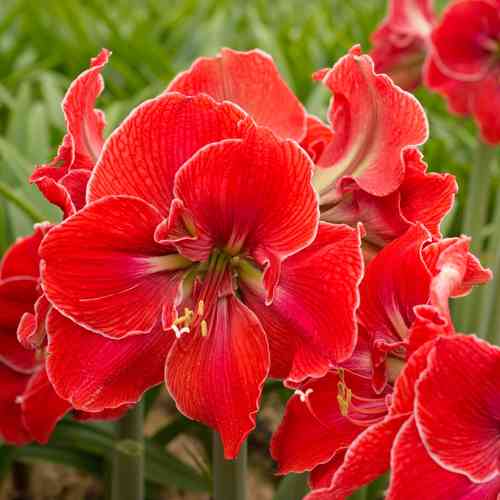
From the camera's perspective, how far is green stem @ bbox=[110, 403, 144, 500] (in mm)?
936

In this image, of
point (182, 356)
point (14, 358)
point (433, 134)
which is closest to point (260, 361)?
point (182, 356)

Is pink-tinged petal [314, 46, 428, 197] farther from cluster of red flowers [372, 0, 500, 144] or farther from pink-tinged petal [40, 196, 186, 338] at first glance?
cluster of red flowers [372, 0, 500, 144]

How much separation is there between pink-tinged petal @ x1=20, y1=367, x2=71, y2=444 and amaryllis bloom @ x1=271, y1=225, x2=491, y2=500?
0.22 meters

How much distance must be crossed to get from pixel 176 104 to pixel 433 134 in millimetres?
1370

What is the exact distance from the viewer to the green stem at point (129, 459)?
3.07 ft

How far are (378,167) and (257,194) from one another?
0.12 metres

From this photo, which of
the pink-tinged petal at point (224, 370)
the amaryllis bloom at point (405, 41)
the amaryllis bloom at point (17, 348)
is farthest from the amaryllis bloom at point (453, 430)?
the amaryllis bloom at point (405, 41)

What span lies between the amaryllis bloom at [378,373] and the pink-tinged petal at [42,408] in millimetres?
215

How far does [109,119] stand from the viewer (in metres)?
1.64

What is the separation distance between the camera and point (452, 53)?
4.55ft

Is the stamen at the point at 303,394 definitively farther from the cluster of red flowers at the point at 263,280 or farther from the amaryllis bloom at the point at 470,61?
the amaryllis bloom at the point at 470,61

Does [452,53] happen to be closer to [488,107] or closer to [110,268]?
[488,107]

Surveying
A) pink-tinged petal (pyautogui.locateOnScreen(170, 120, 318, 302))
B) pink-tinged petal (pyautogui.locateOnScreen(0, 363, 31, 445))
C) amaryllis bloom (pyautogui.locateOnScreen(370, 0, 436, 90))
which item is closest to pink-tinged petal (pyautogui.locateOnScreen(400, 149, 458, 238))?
pink-tinged petal (pyautogui.locateOnScreen(170, 120, 318, 302))

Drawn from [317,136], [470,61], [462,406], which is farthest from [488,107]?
[462,406]
